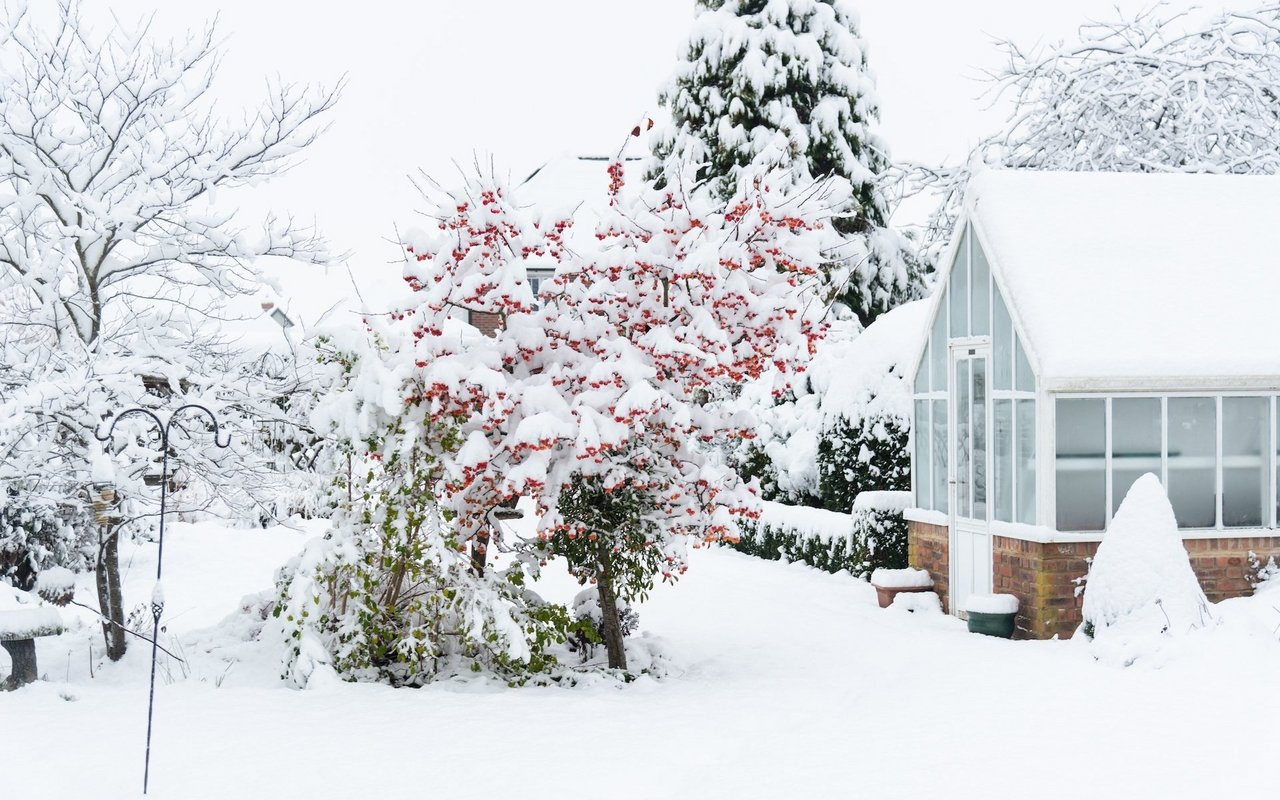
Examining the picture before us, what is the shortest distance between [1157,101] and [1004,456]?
10932 mm

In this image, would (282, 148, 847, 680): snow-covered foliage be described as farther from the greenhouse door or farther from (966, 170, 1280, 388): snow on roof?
the greenhouse door

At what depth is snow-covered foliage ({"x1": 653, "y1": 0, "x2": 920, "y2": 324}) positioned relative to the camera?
25.4m

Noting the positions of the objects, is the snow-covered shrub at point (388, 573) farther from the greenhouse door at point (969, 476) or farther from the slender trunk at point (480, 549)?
the greenhouse door at point (969, 476)

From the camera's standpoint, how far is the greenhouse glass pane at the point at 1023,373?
11727mm

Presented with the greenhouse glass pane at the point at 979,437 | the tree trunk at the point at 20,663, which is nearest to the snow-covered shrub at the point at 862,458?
the greenhouse glass pane at the point at 979,437

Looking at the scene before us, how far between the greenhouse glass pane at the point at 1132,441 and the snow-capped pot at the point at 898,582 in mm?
2676

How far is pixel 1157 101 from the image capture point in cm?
2058

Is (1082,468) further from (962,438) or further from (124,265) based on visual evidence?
(124,265)

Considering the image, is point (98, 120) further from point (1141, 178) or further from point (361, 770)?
point (1141, 178)

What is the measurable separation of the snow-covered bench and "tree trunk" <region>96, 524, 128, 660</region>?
59 cm

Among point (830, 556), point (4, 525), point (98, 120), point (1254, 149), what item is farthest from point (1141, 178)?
point (4, 525)

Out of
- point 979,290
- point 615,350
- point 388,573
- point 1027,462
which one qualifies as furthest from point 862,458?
point 388,573

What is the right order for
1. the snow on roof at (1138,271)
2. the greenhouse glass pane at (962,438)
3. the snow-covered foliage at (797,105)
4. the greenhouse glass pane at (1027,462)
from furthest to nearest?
the snow-covered foliage at (797,105) < the greenhouse glass pane at (962,438) < the greenhouse glass pane at (1027,462) < the snow on roof at (1138,271)

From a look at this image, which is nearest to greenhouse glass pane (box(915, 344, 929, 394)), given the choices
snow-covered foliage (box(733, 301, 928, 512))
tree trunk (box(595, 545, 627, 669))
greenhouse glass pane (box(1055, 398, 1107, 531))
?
snow-covered foliage (box(733, 301, 928, 512))
